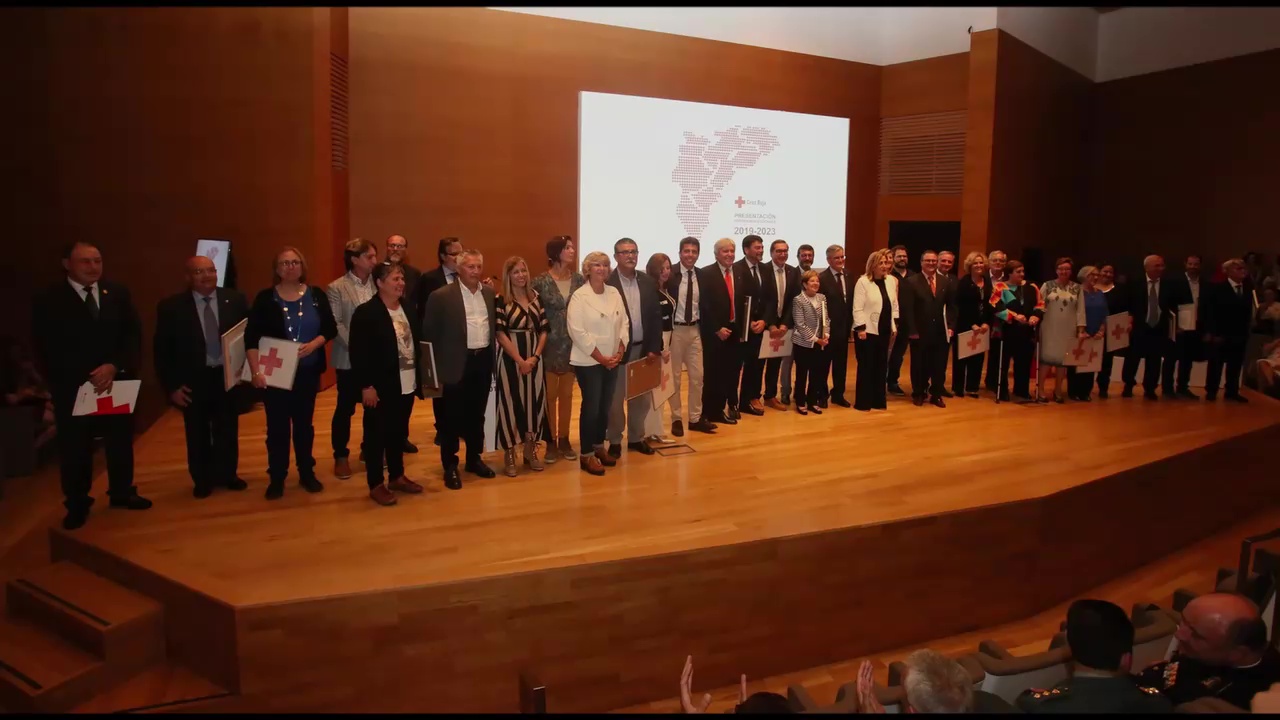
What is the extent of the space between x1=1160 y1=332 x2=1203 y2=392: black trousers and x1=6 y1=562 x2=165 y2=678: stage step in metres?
7.43

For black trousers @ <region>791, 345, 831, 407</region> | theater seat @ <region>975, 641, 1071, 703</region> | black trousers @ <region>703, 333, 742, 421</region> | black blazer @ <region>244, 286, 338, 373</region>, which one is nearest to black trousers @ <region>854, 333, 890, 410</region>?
black trousers @ <region>791, 345, 831, 407</region>

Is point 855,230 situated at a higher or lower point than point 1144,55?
lower

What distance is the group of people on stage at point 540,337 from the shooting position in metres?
3.96

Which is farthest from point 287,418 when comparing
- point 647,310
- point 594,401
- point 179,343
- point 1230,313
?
point 1230,313

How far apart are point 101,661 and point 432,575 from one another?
126 cm

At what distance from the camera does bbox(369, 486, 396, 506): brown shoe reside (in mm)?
4113

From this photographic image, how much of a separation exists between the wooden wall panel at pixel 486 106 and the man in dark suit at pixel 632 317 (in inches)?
124

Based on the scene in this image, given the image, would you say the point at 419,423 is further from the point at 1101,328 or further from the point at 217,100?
the point at 1101,328

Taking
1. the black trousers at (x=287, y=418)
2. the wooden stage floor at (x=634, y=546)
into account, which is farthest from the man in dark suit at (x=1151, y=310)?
the black trousers at (x=287, y=418)

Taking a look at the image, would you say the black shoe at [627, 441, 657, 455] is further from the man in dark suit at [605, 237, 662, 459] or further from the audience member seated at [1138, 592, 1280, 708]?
the audience member seated at [1138, 592, 1280, 708]

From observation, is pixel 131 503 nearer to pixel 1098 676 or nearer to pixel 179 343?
pixel 179 343

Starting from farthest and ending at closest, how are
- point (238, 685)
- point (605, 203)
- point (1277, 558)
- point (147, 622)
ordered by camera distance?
point (605, 203) → point (1277, 558) → point (147, 622) → point (238, 685)

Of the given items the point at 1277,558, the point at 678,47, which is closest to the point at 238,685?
the point at 1277,558

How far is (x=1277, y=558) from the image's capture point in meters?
3.58
